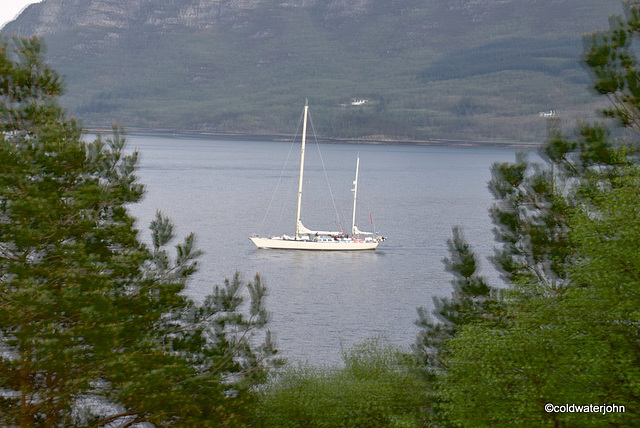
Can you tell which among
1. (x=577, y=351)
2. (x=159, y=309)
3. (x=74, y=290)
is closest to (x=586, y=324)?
(x=577, y=351)

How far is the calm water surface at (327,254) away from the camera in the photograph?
48.6m

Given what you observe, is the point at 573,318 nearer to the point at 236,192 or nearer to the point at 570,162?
the point at 570,162

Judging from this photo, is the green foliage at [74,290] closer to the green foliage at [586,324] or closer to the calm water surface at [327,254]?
the green foliage at [586,324]

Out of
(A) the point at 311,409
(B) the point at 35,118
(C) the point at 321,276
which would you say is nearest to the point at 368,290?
(C) the point at 321,276

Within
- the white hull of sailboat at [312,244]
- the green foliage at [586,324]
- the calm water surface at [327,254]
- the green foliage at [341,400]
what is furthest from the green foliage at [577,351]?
the white hull of sailboat at [312,244]

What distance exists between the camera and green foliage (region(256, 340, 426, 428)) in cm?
2527

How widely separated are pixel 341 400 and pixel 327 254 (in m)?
50.2
